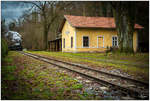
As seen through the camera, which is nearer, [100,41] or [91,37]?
[91,37]

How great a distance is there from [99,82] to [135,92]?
4.59 ft

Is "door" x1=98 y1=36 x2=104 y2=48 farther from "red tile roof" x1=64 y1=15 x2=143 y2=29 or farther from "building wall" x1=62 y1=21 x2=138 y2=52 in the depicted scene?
"red tile roof" x1=64 y1=15 x2=143 y2=29

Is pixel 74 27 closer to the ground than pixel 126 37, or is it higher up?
higher up

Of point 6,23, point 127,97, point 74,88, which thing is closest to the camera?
point 127,97

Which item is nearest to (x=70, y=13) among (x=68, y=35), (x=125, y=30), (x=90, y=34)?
(x=68, y=35)

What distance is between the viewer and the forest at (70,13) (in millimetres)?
7006

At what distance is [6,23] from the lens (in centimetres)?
497

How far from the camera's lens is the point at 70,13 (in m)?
32.9

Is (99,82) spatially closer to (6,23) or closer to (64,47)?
(6,23)

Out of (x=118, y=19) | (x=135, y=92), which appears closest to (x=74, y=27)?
(x=118, y=19)

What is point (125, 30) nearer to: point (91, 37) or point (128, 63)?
point (128, 63)

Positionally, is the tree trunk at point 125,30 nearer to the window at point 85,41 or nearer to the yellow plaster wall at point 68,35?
the window at point 85,41

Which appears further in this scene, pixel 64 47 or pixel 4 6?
pixel 64 47

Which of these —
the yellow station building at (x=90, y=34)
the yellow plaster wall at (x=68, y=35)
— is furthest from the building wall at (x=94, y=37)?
the yellow plaster wall at (x=68, y=35)
